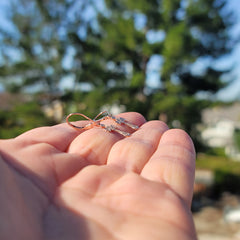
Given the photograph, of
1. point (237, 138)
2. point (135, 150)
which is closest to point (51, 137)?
point (135, 150)

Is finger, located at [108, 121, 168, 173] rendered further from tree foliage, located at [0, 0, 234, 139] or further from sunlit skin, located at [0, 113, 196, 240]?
tree foliage, located at [0, 0, 234, 139]

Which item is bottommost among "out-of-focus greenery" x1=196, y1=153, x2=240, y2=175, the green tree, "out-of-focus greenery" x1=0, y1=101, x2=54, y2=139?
"out-of-focus greenery" x1=196, y1=153, x2=240, y2=175

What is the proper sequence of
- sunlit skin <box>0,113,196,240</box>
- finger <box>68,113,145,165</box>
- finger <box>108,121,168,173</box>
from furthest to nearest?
1. finger <box>68,113,145,165</box>
2. finger <box>108,121,168,173</box>
3. sunlit skin <box>0,113,196,240</box>

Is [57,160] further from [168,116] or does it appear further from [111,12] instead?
[111,12]

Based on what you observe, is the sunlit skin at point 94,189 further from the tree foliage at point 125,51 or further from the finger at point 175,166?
the tree foliage at point 125,51

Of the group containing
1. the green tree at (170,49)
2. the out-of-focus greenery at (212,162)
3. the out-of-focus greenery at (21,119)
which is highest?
the green tree at (170,49)

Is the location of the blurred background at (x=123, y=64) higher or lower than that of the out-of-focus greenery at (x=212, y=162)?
higher

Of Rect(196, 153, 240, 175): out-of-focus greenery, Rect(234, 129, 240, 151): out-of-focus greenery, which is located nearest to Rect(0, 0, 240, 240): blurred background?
Rect(196, 153, 240, 175): out-of-focus greenery

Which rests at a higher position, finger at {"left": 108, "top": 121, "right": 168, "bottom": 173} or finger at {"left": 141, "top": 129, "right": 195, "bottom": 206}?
finger at {"left": 141, "top": 129, "right": 195, "bottom": 206}

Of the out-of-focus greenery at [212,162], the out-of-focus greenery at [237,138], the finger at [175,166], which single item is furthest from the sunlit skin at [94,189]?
the out-of-focus greenery at [237,138]

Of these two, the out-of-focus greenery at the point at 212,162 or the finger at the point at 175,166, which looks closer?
the finger at the point at 175,166
